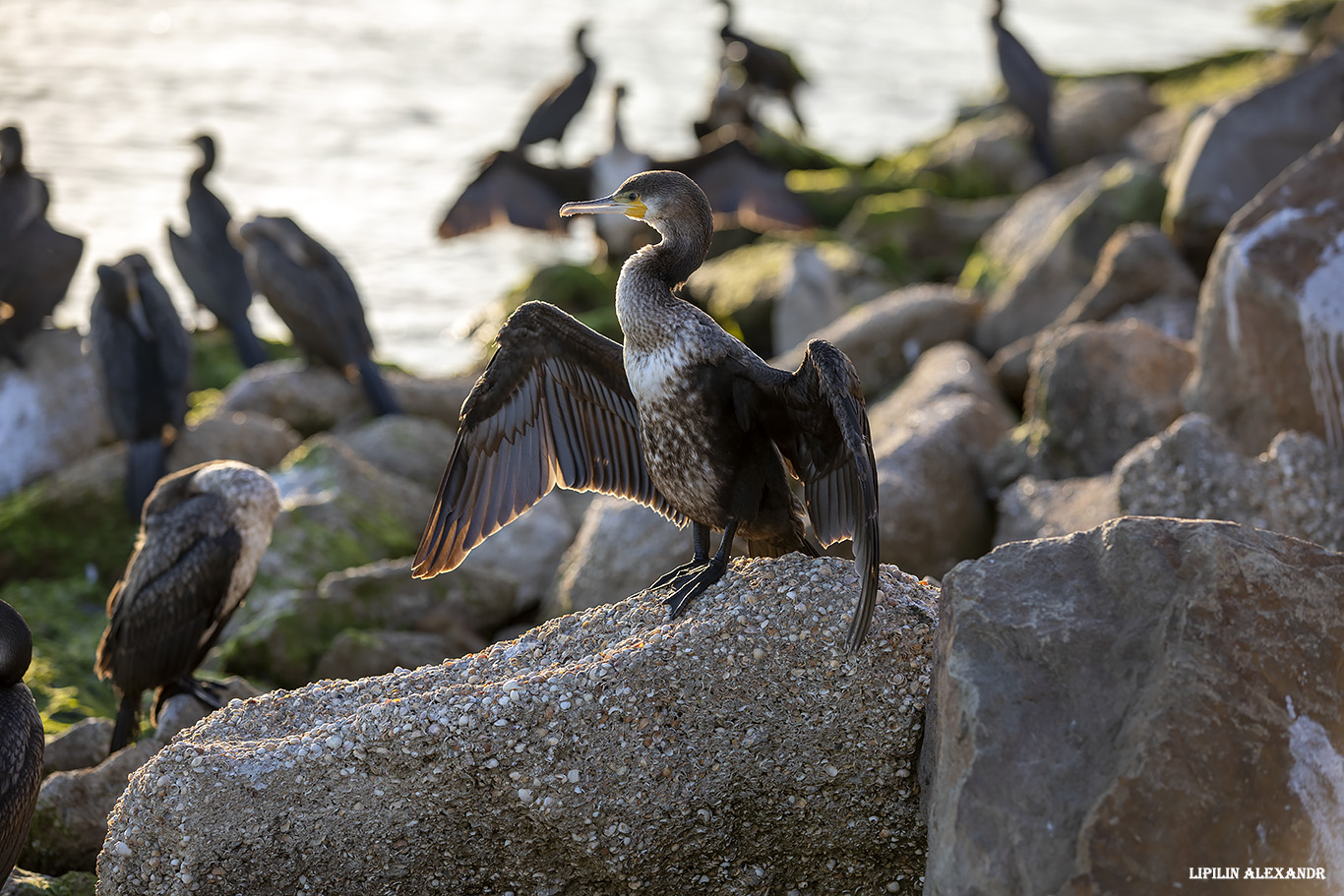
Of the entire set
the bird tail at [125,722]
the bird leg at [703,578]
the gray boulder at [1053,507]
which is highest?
the bird leg at [703,578]

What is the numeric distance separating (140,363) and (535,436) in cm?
435

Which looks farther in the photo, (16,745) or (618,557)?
(618,557)

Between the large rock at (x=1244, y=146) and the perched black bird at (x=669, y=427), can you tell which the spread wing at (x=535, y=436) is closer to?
the perched black bird at (x=669, y=427)

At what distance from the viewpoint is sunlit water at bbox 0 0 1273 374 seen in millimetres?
13914

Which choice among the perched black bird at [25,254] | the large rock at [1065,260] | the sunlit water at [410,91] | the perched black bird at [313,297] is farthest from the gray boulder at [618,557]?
the sunlit water at [410,91]

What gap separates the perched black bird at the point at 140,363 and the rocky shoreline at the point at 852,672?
0.31 m

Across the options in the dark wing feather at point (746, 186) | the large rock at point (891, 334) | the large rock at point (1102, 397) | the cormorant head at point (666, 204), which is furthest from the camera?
the dark wing feather at point (746, 186)

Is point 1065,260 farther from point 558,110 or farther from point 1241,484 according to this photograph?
point 558,110

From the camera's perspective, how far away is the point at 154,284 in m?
8.38

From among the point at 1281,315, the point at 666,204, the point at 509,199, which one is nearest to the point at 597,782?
the point at 666,204

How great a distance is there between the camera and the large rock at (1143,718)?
111 inches

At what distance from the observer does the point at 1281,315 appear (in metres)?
5.70

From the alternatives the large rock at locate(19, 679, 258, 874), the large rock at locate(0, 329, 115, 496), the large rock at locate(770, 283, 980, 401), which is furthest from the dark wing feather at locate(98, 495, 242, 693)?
the large rock at locate(770, 283, 980, 401)

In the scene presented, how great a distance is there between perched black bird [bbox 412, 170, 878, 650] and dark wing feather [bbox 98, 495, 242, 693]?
131cm
